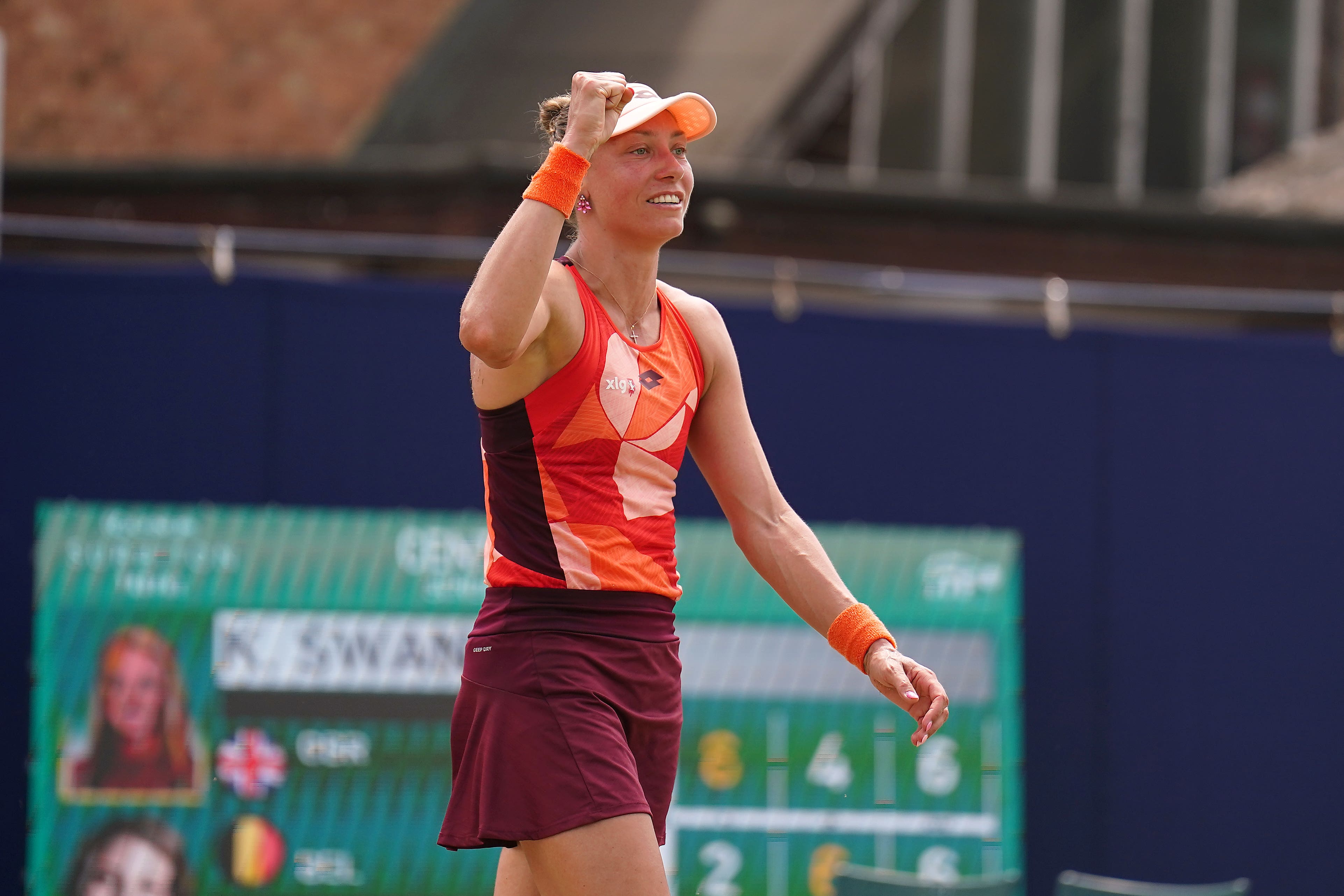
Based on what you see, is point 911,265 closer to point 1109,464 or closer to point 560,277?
point 1109,464

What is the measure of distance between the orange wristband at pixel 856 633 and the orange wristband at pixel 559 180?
81 centimetres

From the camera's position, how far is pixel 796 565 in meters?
2.55

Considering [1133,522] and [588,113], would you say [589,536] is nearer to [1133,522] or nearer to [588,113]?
[588,113]

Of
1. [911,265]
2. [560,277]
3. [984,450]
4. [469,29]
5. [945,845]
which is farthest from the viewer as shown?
[469,29]

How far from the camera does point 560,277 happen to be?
2359 millimetres

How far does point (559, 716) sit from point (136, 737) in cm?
271

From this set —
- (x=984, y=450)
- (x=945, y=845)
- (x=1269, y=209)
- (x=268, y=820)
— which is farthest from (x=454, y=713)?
(x=1269, y=209)

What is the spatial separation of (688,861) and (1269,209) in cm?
651

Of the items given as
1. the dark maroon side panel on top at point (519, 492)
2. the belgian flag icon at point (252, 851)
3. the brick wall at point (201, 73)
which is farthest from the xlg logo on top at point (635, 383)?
the brick wall at point (201, 73)

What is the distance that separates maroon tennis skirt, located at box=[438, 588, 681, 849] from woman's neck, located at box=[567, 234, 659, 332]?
1.57ft

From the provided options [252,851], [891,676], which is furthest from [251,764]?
[891,676]

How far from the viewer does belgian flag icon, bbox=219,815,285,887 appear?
14.9ft

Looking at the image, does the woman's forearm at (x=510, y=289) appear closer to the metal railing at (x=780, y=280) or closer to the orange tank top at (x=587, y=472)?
the orange tank top at (x=587, y=472)

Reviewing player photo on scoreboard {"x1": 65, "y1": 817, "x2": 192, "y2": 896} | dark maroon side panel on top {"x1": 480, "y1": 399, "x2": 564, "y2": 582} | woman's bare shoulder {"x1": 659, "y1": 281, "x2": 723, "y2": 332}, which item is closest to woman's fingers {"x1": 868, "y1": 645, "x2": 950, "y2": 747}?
dark maroon side panel on top {"x1": 480, "y1": 399, "x2": 564, "y2": 582}
